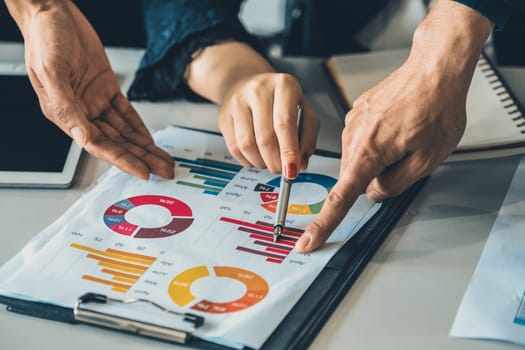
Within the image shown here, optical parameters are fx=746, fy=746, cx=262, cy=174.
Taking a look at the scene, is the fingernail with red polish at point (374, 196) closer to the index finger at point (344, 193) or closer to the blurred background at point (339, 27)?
→ the index finger at point (344, 193)

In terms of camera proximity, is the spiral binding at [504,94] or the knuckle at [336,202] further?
the spiral binding at [504,94]

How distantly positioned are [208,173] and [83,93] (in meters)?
0.22

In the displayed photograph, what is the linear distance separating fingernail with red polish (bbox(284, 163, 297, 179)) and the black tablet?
28 centimetres

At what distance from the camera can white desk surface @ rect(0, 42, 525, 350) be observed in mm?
687

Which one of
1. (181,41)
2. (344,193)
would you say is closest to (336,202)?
(344,193)

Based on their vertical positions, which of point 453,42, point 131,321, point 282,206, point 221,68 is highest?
point 453,42

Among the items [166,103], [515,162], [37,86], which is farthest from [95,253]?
[515,162]

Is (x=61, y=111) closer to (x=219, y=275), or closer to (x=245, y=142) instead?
(x=245, y=142)

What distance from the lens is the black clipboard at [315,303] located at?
0.67 meters

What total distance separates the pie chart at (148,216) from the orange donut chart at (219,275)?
8 cm

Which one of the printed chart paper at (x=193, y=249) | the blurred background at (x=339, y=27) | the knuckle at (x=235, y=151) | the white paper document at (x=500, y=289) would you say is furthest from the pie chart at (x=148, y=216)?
the blurred background at (x=339, y=27)

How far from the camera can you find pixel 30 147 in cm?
100

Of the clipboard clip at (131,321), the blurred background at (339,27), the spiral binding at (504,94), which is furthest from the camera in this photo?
the blurred background at (339,27)

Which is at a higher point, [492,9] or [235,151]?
[492,9]
